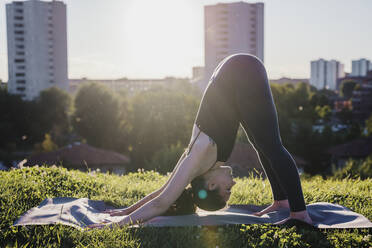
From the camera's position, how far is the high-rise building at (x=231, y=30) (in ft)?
242

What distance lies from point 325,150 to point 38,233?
38.4 metres

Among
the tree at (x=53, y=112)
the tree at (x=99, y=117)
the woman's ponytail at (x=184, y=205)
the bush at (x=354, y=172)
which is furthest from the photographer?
the tree at (x=53, y=112)

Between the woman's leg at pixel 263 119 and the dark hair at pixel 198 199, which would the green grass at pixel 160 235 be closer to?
the dark hair at pixel 198 199

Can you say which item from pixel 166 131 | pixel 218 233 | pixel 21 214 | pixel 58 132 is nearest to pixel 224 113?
pixel 218 233

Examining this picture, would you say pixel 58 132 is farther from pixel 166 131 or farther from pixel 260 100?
pixel 260 100

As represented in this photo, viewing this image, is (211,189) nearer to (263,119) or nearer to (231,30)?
(263,119)

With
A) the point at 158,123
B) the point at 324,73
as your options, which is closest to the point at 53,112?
the point at 158,123

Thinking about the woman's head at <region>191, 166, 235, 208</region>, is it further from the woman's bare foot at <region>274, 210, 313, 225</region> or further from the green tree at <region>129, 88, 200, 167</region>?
the green tree at <region>129, 88, 200, 167</region>

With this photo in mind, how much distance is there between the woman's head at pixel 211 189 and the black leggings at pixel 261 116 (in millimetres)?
541

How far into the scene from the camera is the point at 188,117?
34.0 metres

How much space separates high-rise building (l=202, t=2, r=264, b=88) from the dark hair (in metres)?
71.2

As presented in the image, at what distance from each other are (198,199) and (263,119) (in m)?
1.20

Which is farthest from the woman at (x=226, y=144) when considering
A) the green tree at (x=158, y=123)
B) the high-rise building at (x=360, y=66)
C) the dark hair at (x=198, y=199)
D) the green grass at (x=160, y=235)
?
the high-rise building at (x=360, y=66)

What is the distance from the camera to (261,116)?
3.82m
